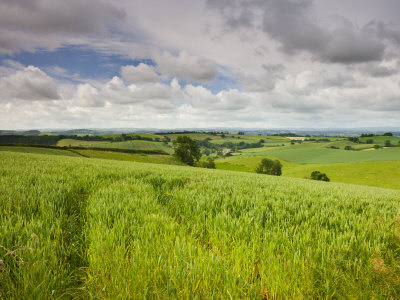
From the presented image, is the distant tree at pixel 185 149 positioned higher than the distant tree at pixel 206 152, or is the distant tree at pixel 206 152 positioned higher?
the distant tree at pixel 185 149

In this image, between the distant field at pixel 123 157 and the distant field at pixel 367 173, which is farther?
the distant field at pixel 123 157

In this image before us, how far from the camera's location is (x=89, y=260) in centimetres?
193

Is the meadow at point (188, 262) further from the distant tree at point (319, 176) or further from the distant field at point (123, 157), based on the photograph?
the distant tree at point (319, 176)

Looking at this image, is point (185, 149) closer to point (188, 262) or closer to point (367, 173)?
point (188, 262)

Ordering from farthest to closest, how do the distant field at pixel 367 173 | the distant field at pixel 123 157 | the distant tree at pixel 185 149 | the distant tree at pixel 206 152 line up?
the distant tree at pixel 206 152 → the distant tree at pixel 185 149 → the distant field at pixel 123 157 → the distant field at pixel 367 173

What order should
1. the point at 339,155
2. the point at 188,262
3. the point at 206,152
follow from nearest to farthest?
1. the point at 188,262
2. the point at 339,155
3. the point at 206,152

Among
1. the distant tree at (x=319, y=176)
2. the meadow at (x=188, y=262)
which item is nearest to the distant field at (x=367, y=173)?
the distant tree at (x=319, y=176)

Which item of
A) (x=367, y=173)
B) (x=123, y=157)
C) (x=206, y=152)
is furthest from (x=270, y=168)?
(x=206, y=152)

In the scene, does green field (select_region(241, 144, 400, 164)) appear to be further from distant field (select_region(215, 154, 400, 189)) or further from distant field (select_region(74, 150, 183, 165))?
distant field (select_region(74, 150, 183, 165))

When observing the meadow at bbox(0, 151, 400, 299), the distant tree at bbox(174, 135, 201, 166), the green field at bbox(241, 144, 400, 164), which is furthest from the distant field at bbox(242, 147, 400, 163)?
the meadow at bbox(0, 151, 400, 299)

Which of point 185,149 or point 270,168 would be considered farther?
point 270,168

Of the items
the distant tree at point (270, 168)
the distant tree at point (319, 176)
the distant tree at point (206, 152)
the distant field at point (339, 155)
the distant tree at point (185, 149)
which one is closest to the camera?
the distant tree at point (319, 176)

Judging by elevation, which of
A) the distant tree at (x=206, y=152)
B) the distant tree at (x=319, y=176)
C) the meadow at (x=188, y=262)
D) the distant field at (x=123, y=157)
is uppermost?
the meadow at (x=188, y=262)

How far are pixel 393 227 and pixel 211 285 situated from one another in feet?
11.2
